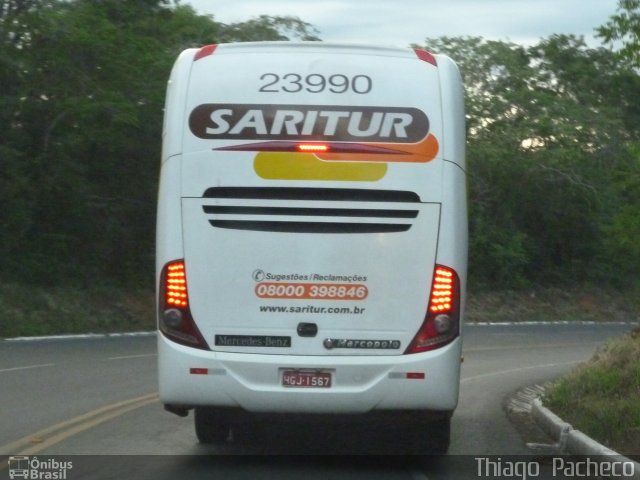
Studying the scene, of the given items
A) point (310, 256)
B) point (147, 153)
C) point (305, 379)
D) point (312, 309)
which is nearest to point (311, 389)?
point (305, 379)

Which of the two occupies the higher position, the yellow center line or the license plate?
the license plate

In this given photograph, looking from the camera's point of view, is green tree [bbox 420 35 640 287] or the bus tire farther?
green tree [bbox 420 35 640 287]

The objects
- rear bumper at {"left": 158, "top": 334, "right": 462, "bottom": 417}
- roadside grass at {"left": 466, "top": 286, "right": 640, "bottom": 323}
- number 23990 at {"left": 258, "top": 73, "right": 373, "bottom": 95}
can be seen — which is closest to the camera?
rear bumper at {"left": 158, "top": 334, "right": 462, "bottom": 417}

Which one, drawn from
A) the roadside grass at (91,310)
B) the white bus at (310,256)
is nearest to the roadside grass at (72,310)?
the roadside grass at (91,310)

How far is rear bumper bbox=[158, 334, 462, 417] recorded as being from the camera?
9.02 m

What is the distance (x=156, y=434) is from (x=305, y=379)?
2.91 meters

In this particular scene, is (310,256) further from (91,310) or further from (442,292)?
(91,310)

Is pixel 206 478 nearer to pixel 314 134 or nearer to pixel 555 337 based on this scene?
pixel 314 134

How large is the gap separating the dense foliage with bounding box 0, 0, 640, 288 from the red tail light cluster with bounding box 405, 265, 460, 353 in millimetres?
9576

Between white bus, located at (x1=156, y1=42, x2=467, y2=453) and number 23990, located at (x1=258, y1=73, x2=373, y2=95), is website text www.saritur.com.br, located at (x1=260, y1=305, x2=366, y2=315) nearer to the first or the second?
white bus, located at (x1=156, y1=42, x2=467, y2=453)

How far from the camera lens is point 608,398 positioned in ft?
39.6

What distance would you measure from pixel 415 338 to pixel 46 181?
77.2 ft

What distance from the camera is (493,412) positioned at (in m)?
14.2

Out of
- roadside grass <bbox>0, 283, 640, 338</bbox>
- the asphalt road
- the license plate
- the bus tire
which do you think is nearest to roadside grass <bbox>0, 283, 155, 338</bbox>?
roadside grass <bbox>0, 283, 640, 338</bbox>
